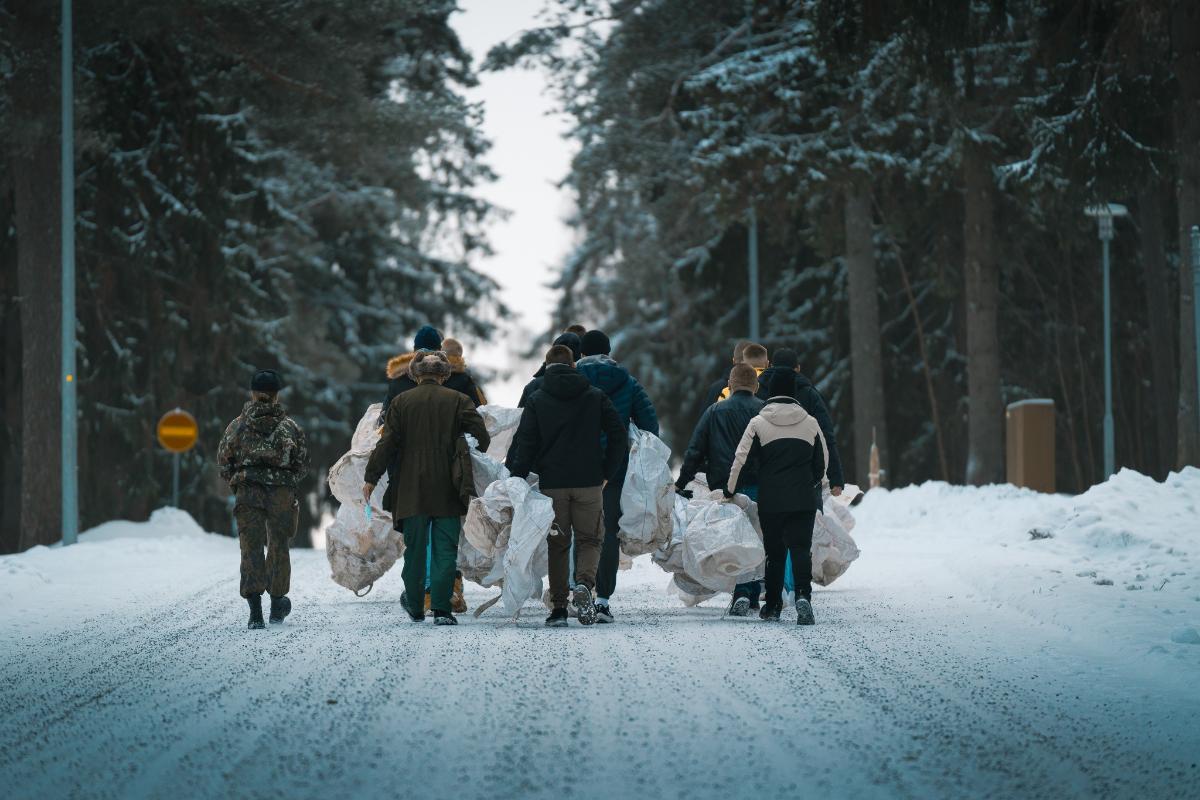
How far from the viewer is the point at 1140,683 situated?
9.58 m

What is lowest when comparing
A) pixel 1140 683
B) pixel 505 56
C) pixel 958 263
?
pixel 1140 683

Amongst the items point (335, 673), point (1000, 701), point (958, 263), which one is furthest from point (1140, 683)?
point (958, 263)

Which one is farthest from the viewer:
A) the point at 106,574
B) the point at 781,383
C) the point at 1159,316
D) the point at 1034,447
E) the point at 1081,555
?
the point at 1159,316

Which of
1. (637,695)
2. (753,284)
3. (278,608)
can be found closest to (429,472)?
(278,608)

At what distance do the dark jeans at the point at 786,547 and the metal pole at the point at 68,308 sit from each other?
1242cm

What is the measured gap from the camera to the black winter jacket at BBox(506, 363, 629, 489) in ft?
41.3

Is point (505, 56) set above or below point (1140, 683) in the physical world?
above

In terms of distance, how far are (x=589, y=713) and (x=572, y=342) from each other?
5.27 m

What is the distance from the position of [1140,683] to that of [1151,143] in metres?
16.7

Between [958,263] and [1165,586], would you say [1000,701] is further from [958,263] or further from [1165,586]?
[958,263]

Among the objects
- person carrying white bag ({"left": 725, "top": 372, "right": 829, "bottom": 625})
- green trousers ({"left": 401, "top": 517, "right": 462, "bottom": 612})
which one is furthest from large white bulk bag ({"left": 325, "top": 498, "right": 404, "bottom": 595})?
person carrying white bag ({"left": 725, "top": 372, "right": 829, "bottom": 625})

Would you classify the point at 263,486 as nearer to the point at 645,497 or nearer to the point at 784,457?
the point at 645,497

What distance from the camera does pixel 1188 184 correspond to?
22359 millimetres

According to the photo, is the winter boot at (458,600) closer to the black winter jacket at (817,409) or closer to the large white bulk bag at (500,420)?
the large white bulk bag at (500,420)
